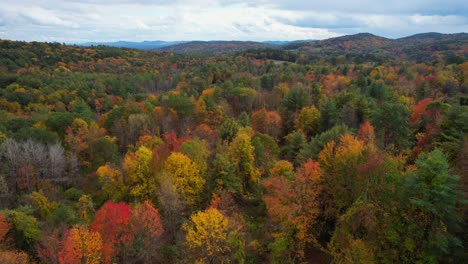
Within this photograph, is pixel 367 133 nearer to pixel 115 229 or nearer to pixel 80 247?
pixel 115 229

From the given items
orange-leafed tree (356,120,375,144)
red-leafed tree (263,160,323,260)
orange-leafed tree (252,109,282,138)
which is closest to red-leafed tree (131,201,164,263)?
red-leafed tree (263,160,323,260)

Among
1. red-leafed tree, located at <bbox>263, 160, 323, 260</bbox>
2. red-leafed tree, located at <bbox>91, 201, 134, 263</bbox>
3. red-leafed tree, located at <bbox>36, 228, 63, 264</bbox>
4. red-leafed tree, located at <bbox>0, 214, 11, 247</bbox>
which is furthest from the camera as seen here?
red-leafed tree, located at <bbox>0, 214, 11, 247</bbox>

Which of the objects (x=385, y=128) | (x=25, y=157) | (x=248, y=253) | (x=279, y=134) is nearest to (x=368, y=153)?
(x=248, y=253)

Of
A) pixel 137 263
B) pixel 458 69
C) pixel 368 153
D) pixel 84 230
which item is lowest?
pixel 137 263

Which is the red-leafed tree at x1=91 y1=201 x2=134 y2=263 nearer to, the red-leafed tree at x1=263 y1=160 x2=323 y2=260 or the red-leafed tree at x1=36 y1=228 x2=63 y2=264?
the red-leafed tree at x1=36 y1=228 x2=63 y2=264

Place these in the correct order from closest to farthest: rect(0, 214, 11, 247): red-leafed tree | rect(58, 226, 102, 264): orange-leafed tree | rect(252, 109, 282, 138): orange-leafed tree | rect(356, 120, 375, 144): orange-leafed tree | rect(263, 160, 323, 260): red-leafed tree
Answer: rect(58, 226, 102, 264): orange-leafed tree
rect(263, 160, 323, 260): red-leafed tree
rect(0, 214, 11, 247): red-leafed tree
rect(356, 120, 375, 144): orange-leafed tree
rect(252, 109, 282, 138): orange-leafed tree

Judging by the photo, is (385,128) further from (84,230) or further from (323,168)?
(84,230)

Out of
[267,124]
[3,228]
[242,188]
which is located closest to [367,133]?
[242,188]
